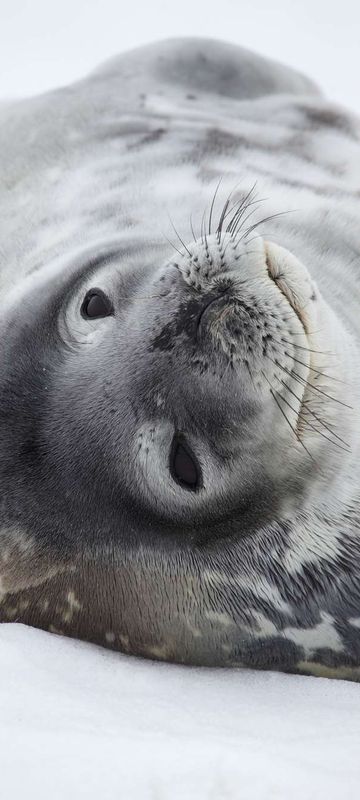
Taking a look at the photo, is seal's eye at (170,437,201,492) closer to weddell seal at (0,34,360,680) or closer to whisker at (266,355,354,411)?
weddell seal at (0,34,360,680)

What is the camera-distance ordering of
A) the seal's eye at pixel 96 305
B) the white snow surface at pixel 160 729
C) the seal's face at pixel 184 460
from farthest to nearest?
the seal's eye at pixel 96 305 < the seal's face at pixel 184 460 < the white snow surface at pixel 160 729

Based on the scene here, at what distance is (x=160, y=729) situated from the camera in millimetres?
1672

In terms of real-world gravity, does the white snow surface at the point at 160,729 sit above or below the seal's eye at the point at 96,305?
below

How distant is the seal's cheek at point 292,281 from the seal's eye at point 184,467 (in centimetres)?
39

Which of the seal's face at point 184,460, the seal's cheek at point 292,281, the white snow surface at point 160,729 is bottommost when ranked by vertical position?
the white snow surface at point 160,729

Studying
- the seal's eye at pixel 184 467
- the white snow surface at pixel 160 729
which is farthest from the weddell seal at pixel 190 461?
the white snow surface at pixel 160 729

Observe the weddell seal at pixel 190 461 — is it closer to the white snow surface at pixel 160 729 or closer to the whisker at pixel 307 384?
the whisker at pixel 307 384

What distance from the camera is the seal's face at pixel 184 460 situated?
6.37ft

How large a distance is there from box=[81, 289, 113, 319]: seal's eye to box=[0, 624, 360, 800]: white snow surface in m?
0.80

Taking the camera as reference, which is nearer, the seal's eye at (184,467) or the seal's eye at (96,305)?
the seal's eye at (184,467)

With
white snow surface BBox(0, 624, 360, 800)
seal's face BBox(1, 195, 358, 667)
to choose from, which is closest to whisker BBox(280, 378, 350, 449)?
seal's face BBox(1, 195, 358, 667)

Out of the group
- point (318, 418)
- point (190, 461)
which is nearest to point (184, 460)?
point (190, 461)

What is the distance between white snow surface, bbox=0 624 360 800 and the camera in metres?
1.38

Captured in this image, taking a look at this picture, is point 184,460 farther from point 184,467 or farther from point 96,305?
point 96,305
